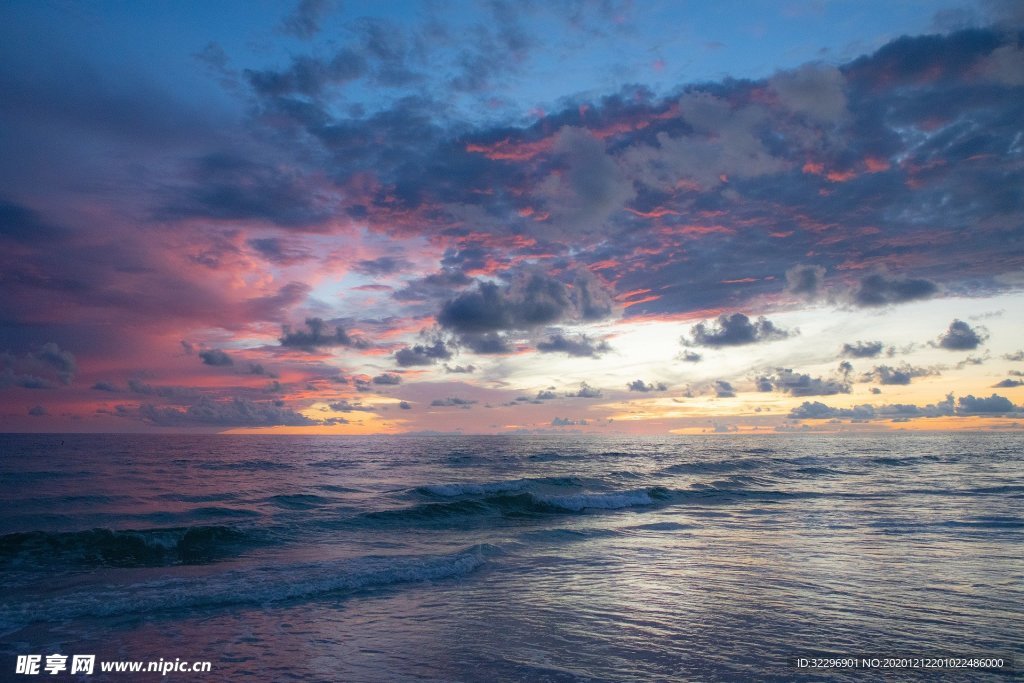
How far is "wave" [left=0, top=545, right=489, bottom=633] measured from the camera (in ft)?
42.7

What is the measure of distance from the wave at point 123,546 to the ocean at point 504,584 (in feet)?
0.36

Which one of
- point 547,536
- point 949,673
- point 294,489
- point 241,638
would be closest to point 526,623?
point 241,638

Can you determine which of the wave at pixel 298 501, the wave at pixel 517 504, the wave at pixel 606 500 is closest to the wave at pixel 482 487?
the wave at pixel 517 504

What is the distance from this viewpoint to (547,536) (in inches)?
892

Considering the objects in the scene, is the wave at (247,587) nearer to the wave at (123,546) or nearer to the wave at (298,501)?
the wave at (123,546)

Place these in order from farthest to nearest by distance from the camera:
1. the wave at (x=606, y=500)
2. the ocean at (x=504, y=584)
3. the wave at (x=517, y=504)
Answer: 1. the wave at (x=606, y=500)
2. the wave at (x=517, y=504)
3. the ocean at (x=504, y=584)

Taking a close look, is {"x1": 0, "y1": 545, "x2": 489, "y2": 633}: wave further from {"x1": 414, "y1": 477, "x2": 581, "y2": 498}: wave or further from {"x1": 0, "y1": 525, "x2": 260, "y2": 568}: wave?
{"x1": 414, "y1": 477, "x2": 581, "y2": 498}: wave

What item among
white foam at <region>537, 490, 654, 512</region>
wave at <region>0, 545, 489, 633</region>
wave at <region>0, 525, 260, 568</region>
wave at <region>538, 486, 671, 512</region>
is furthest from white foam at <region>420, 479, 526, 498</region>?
wave at <region>0, 545, 489, 633</region>

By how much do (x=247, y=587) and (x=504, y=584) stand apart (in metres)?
6.95

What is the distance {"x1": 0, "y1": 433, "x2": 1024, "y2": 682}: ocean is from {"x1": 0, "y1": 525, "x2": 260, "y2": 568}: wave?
0.11m

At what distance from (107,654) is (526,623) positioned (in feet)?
26.2

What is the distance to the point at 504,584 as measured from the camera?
14984mm

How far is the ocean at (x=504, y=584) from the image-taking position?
976cm

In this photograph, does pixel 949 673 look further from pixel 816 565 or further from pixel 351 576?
pixel 351 576
